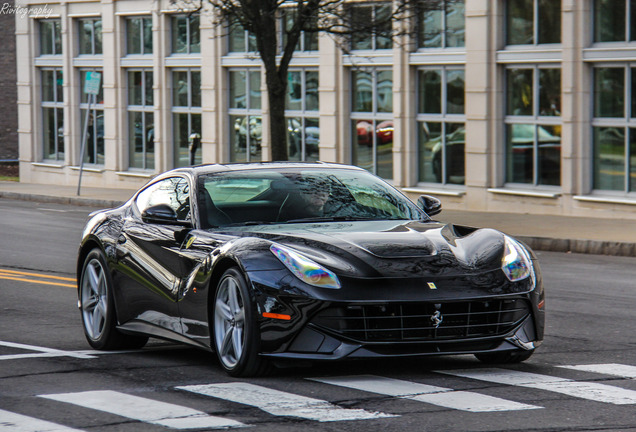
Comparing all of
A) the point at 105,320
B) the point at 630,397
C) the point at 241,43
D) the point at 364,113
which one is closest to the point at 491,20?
the point at 364,113

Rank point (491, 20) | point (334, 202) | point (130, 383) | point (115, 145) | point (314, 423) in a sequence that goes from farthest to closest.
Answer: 1. point (115, 145)
2. point (491, 20)
3. point (334, 202)
4. point (130, 383)
5. point (314, 423)

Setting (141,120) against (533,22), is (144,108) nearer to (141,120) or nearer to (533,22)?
(141,120)

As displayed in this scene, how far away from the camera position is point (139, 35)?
3612cm

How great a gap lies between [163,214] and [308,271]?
1483mm

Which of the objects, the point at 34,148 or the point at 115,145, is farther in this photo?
the point at 34,148

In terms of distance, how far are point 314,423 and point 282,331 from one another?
1.14 meters

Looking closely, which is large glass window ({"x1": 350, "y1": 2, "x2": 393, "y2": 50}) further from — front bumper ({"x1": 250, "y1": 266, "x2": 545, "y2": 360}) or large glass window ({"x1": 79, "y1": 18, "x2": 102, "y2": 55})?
front bumper ({"x1": 250, "y1": 266, "x2": 545, "y2": 360})

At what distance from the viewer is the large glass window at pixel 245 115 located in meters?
31.9

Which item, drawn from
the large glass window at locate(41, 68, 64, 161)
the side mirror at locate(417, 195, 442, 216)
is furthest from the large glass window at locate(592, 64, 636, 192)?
the large glass window at locate(41, 68, 64, 161)

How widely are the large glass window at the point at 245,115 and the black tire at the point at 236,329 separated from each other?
23959 mm

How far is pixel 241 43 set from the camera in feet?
105

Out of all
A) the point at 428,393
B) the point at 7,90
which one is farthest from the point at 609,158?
the point at 7,90

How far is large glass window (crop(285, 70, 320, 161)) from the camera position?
2998cm

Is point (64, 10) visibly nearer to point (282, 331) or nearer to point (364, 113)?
point (364, 113)
